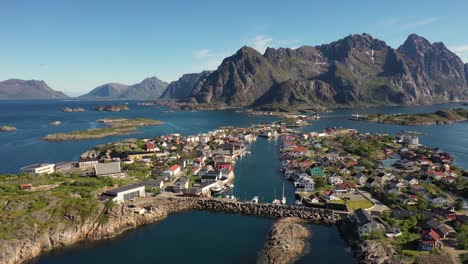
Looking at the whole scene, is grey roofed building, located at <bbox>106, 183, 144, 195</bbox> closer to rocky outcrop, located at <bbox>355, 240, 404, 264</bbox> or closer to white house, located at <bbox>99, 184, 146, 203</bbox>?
white house, located at <bbox>99, 184, 146, 203</bbox>

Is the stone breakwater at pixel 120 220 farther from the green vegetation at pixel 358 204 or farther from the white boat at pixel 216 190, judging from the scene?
the white boat at pixel 216 190

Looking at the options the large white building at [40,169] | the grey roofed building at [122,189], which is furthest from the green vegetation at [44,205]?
the large white building at [40,169]

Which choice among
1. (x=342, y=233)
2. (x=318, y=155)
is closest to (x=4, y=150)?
(x=318, y=155)

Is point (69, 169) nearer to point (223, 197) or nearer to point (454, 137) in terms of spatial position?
point (223, 197)

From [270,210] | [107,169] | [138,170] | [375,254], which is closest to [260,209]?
[270,210]

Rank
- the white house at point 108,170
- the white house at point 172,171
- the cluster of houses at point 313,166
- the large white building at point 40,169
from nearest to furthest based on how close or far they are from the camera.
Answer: the cluster of houses at point 313,166
the white house at point 108,170
the white house at point 172,171
the large white building at point 40,169
